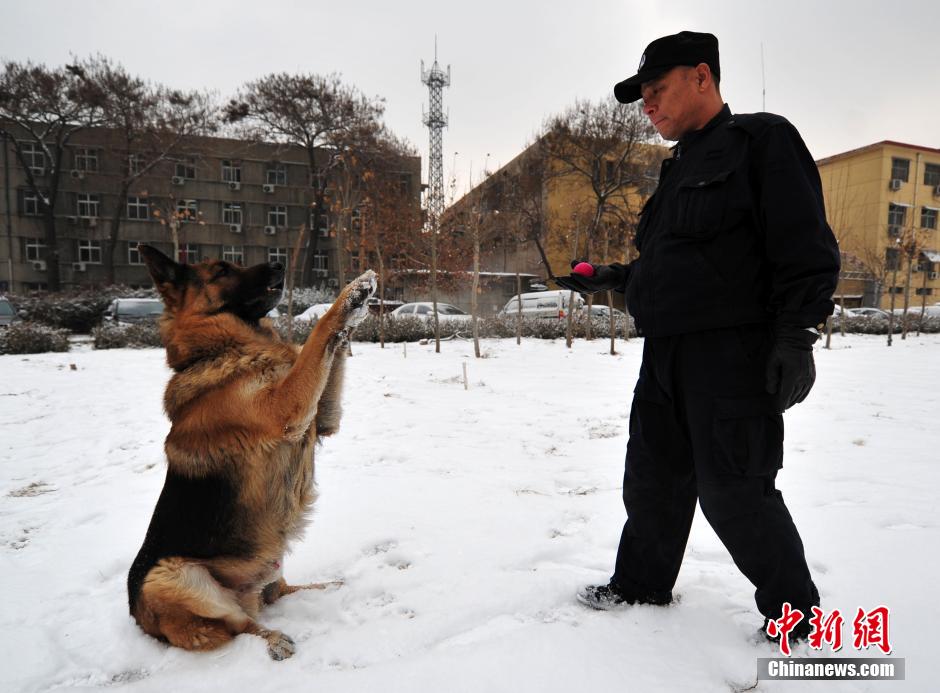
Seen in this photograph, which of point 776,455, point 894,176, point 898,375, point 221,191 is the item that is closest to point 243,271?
point 776,455

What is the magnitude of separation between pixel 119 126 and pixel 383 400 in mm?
30156

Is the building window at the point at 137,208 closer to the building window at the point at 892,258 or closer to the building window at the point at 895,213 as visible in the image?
the building window at the point at 892,258

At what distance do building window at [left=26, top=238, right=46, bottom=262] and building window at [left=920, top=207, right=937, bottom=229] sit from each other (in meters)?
60.2

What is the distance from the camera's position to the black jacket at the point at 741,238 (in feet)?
5.13

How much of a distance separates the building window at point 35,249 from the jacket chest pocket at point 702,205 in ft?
135

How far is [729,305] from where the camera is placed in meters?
1.71

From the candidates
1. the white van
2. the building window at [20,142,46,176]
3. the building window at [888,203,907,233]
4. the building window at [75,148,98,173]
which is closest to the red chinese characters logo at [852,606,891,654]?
the white van

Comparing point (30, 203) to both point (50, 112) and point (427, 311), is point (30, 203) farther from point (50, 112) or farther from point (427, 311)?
point (427, 311)

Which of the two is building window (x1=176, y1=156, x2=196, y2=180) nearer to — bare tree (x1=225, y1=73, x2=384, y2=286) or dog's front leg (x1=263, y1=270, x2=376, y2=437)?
bare tree (x1=225, y1=73, x2=384, y2=286)

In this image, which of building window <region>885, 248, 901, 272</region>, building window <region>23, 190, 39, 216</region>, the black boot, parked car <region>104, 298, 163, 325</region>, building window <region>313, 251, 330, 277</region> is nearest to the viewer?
the black boot

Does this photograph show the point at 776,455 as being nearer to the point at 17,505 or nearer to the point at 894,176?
the point at 17,505

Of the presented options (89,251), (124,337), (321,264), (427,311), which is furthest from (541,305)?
(89,251)

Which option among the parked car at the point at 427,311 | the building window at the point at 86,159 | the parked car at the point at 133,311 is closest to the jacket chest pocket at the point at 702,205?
the parked car at the point at 427,311

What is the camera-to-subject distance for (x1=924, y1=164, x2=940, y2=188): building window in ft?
116
